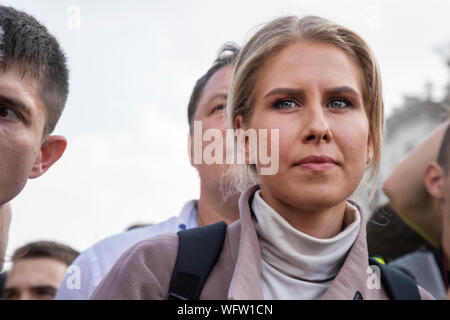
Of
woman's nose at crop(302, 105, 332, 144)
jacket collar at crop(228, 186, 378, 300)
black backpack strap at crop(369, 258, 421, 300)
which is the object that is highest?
woman's nose at crop(302, 105, 332, 144)

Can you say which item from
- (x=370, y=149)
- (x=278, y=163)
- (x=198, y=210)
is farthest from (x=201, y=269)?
(x=198, y=210)

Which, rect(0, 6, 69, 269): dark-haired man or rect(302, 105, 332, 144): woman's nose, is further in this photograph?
rect(0, 6, 69, 269): dark-haired man

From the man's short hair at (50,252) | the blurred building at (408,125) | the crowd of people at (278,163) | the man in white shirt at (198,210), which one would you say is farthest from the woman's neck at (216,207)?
the blurred building at (408,125)

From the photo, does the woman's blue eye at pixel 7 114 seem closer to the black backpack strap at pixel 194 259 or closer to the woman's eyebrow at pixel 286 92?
the black backpack strap at pixel 194 259

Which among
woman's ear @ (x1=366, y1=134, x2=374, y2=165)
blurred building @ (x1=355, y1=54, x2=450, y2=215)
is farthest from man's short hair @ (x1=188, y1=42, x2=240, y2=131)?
blurred building @ (x1=355, y1=54, x2=450, y2=215)

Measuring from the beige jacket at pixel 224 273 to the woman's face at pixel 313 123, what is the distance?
0.21m

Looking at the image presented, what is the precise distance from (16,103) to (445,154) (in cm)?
212

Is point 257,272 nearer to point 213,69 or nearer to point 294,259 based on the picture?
point 294,259

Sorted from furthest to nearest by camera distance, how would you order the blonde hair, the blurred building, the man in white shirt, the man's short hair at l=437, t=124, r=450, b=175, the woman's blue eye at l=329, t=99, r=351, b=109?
1. the blurred building
2. the man in white shirt
3. the man's short hair at l=437, t=124, r=450, b=175
4. the blonde hair
5. the woman's blue eye at l=329, t=99, r=351, b=109

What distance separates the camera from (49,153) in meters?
2.42

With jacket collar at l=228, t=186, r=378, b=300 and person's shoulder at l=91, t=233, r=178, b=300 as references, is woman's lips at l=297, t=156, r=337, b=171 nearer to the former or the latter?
jacket collar at l=228, t=186, r=378, b=300

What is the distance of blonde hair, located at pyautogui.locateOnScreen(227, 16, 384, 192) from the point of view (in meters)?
2.25

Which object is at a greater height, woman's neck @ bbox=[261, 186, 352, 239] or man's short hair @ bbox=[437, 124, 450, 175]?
man's short hair @ bbox=[437, 124, 450, 175]

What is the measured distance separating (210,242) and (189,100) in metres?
2.08
